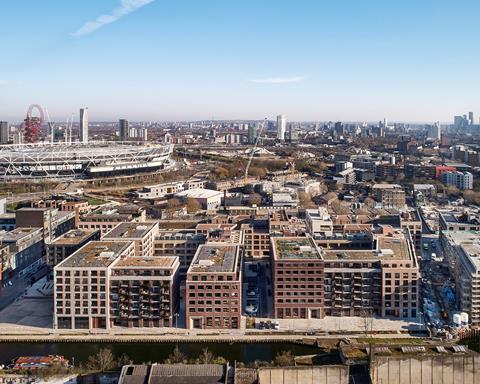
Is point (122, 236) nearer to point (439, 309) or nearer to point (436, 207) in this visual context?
point (439, 309)

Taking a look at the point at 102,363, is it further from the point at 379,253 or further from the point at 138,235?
the point at 379,253

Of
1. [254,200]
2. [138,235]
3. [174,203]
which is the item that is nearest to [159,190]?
[174,203]

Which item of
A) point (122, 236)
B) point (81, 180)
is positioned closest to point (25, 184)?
point (81, 180)

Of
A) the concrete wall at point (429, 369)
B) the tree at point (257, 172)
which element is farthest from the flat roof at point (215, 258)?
the tree at point (257, 172)

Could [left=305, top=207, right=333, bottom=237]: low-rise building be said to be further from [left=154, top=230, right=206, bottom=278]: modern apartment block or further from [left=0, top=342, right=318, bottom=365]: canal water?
[left=0, top=342, right=318, bottom=365]: canal water

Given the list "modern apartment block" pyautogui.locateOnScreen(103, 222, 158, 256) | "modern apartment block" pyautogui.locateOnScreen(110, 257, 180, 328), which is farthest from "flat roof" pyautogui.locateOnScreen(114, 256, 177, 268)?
"modern apartment block" pyautogui.locateOnScreen(103, 222, 158, 256)
